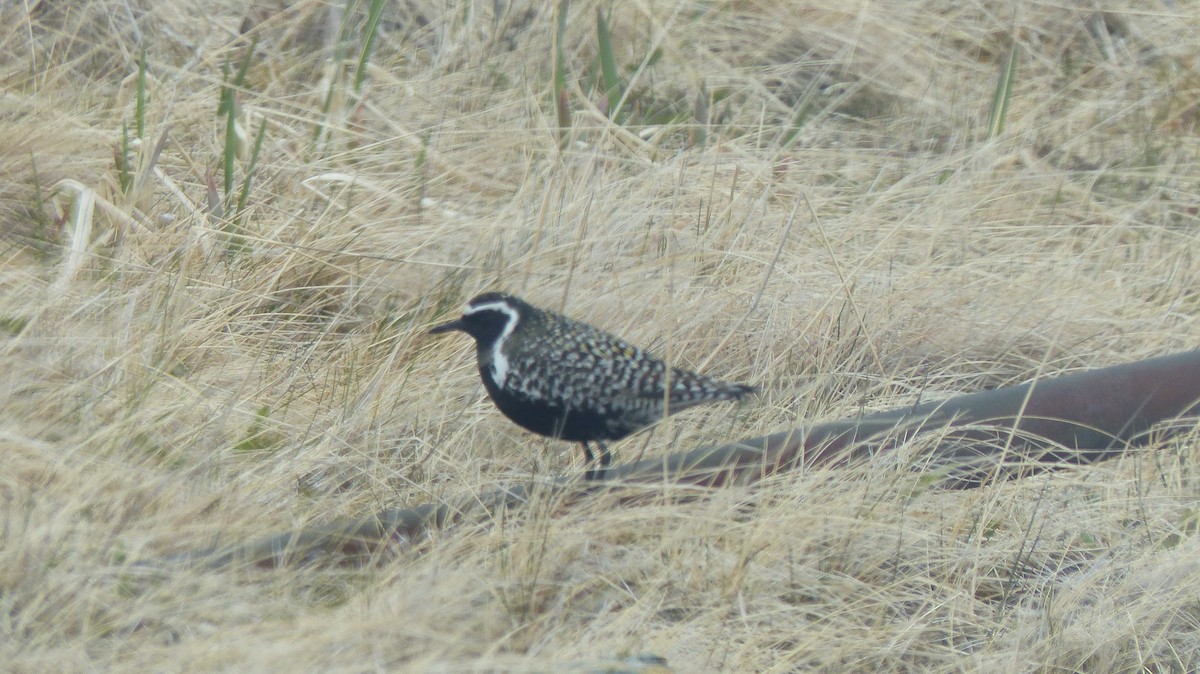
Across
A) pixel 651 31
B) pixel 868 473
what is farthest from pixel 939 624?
pixel 651 31

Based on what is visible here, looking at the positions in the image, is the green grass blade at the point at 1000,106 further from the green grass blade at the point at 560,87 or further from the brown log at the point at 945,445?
the brown log at the point at 945,445

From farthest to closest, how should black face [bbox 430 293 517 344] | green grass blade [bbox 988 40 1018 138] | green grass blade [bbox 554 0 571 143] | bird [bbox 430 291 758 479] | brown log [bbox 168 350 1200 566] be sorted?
green grass blade [bbox 988 40 1018 138]
green grass blade [bbox 554 0 571 143]
black face [bbox 430 293 517 344]
bird [bbox 430 291 758 479]
brown log [bbox 168 350 1200 566]

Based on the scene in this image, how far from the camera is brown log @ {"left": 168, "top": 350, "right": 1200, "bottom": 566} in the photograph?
278cm

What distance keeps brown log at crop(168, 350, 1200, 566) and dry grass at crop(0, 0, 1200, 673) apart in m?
0.07

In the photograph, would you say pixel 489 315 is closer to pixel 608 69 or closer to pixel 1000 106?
pixel 608 69

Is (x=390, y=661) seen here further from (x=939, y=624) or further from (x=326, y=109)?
(x=326, y=109)

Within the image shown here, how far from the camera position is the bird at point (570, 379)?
121 inches

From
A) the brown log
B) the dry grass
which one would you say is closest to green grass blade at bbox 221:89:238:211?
the dry grass

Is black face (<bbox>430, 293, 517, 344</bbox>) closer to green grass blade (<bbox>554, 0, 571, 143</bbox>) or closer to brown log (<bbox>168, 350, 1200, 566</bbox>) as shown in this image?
brown log (<bbox>168, 350, 1200, 566</bbox>)

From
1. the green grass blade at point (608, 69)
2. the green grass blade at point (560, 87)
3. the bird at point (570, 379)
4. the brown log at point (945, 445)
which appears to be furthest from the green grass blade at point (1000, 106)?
the bird at point (570, 379)

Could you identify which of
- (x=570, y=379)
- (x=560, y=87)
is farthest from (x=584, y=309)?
(x=560, y=87)

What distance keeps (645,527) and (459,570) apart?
1.47ft

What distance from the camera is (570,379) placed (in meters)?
3.09

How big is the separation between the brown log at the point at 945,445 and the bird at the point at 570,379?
0.13 m
